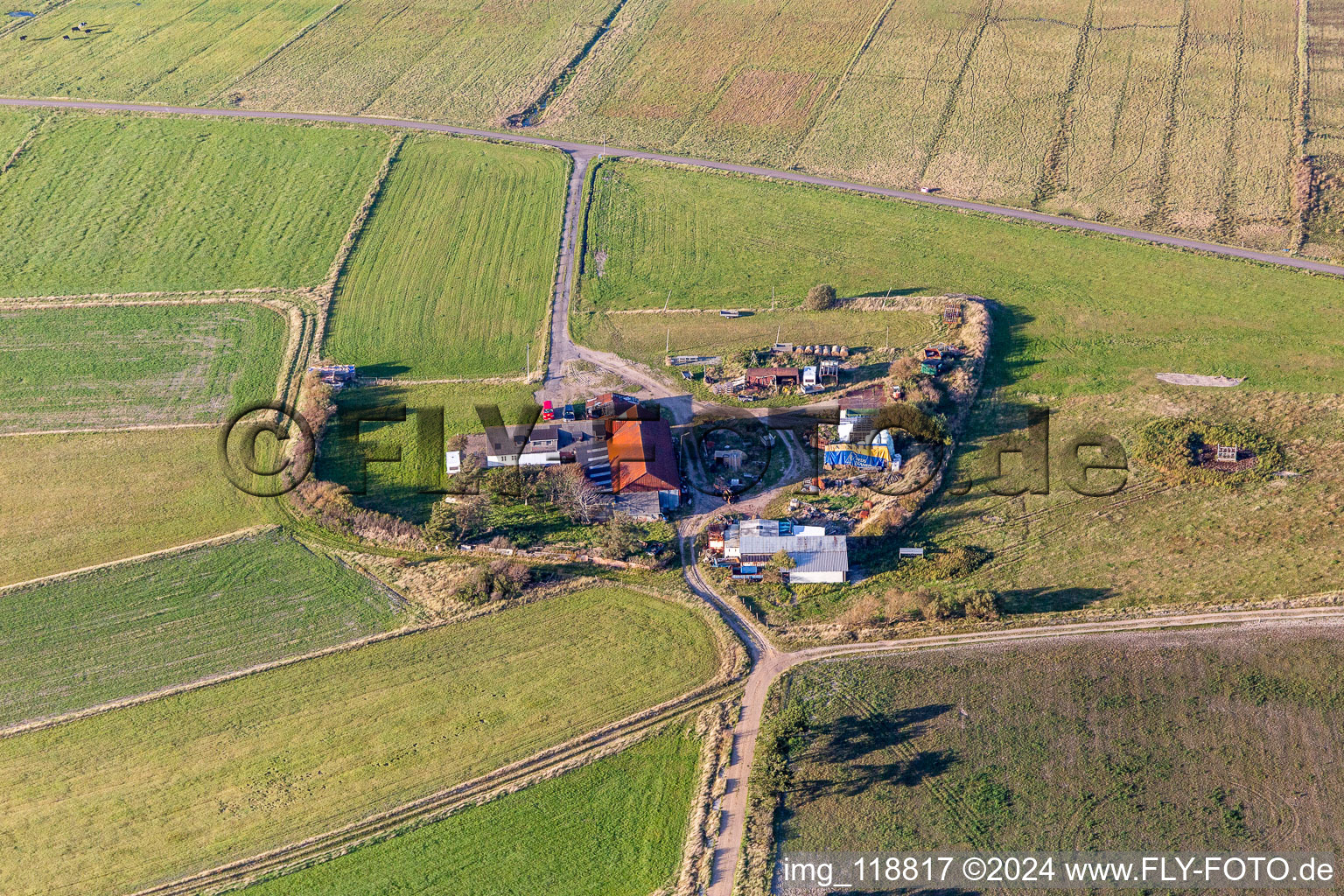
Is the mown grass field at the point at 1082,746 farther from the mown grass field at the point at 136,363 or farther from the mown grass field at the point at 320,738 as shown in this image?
the mown grass field at the point at 136,363

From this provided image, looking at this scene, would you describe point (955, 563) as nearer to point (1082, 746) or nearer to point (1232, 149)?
point (1082, 746)

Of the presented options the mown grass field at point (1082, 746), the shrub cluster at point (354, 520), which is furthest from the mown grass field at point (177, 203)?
the mown grass field at point (1082, 746)

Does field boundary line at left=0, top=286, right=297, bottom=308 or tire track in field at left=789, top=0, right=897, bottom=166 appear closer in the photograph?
field boundary line at left=0, top=286, right=297, bottom=308

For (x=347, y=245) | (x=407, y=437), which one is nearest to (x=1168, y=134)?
(x=347, y=245)

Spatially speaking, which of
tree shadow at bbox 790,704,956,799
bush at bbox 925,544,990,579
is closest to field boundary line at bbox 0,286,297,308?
bush at bbox 925,544,990,579

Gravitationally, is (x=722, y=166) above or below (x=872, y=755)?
above

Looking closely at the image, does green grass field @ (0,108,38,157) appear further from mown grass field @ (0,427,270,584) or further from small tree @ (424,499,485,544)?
small tree @ (424,499,485,544)
